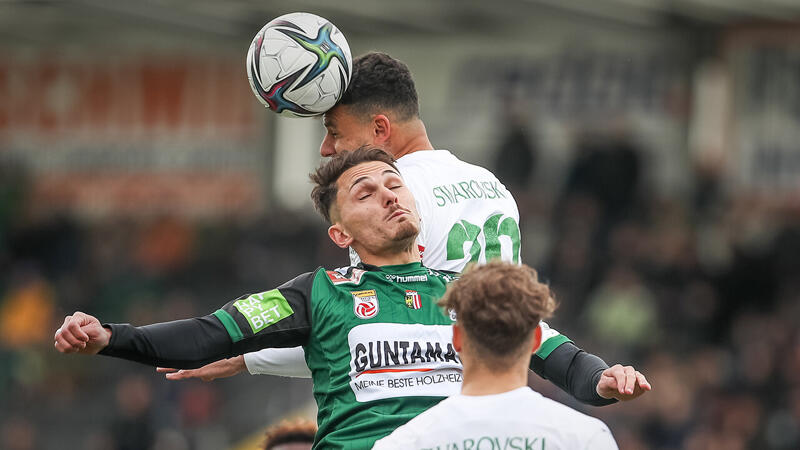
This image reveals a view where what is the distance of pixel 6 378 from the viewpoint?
17.4 m

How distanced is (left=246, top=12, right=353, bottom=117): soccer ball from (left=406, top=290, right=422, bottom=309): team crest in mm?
1137

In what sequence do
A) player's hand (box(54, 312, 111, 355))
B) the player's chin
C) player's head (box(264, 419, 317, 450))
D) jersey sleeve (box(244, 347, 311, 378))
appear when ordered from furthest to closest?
player's head (box(264, 419, 317, 450)) < jersey sleeve (box(244, 347, 311, 378)) < the player's chin < player's hand (box(54, 312, 111, 355))

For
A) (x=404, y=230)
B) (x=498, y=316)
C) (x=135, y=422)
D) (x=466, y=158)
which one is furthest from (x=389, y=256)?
(x=466, y=158)

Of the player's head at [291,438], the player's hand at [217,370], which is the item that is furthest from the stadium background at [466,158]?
the player's hand at [217,370]

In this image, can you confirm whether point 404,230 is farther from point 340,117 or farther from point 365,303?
point 340,117

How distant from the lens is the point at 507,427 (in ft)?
12.7

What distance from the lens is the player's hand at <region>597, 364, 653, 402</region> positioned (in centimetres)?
461

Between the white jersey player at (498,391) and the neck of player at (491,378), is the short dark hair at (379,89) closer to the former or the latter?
the white jersey player at (498,391)

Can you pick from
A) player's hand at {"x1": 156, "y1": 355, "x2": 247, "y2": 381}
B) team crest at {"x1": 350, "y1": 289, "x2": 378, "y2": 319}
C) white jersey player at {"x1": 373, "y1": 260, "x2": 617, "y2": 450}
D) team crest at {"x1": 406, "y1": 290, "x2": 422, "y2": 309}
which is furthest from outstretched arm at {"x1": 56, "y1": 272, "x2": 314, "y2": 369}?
white jersey player at {"x1": 373, "y1": 260, "x2": 617, "y2": 450}

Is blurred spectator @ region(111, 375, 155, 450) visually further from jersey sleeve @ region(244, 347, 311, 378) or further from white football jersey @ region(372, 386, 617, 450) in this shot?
white football jersey @ region(372, 386, 617, 450)

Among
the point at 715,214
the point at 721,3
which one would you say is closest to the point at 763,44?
the point at 721,3

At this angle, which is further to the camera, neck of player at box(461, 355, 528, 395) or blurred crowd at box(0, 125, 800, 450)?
blurred crowd at box(0, 125, 800, 450)

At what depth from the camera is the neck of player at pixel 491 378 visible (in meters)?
3.98

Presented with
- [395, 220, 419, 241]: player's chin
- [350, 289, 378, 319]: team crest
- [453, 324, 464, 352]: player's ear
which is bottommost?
[350, 289, 378, 319]: team crest
